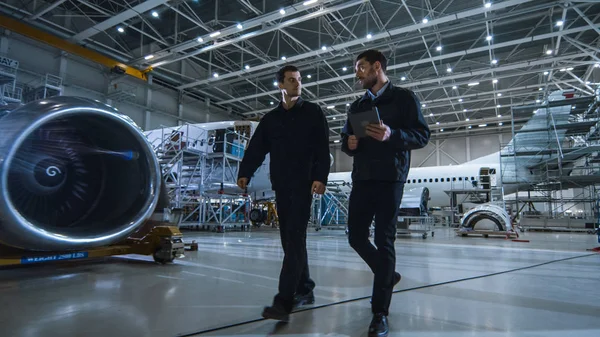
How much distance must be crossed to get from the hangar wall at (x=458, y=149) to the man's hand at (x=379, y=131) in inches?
1182

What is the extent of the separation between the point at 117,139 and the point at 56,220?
0.75m

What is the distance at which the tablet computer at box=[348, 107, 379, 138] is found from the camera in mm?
1572

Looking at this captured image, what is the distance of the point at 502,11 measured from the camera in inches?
556

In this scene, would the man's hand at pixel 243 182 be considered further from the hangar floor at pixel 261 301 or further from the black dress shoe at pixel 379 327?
the black dress shoe at pixel 379 327

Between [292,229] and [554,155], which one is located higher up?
[554,155]

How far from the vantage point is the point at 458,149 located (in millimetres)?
29391

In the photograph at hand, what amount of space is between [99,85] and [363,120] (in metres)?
20.2

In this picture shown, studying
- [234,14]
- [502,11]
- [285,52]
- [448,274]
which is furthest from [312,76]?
[448,274]

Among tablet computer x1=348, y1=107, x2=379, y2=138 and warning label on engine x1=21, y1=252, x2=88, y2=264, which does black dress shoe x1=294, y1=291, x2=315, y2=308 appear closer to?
tablet computer x1=348, y1=107, x2=379, y2=138

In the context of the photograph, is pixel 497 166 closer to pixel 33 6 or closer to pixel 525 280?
pixel 525 280

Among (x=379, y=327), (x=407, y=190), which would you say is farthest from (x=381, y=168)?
(x=407, y=190)

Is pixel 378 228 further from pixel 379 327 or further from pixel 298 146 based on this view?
pixel 298 146

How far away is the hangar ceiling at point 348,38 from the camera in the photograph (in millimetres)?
13625

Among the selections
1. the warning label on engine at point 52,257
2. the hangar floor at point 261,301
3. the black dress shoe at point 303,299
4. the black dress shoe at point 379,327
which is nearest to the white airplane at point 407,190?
the hangar floor at point 261,301
